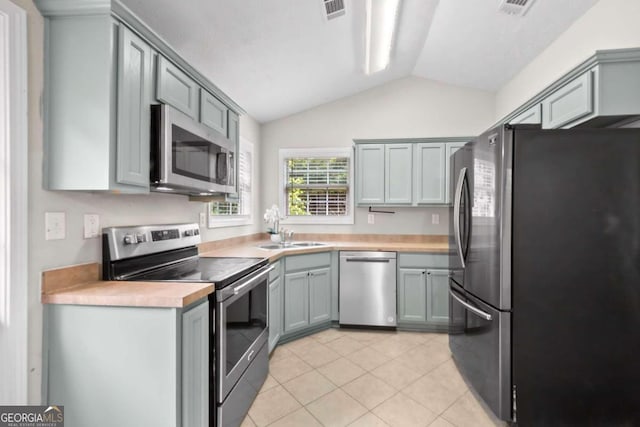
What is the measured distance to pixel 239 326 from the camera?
1779 mm

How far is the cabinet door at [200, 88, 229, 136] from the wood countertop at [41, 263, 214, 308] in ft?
3.61

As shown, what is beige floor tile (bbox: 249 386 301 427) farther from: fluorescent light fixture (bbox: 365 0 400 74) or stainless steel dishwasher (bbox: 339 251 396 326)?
fluorescent light fixture (bbox: 365 0 400 74)

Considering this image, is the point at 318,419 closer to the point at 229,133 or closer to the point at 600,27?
the point at 229,133

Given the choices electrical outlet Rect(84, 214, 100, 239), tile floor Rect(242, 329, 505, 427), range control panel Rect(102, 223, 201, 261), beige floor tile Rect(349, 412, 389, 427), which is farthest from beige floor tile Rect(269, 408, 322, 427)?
electrical outlet Rect(84, 214, 100, 239)

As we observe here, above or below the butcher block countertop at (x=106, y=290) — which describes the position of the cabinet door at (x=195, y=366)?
below

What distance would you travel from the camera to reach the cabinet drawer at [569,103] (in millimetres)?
1816

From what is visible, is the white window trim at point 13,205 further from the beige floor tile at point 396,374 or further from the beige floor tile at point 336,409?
the beige floor tile at point 396,374

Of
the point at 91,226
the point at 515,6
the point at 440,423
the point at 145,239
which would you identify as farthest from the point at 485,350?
the point at 515,6

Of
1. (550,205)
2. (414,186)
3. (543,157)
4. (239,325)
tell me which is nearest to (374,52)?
(414,186)

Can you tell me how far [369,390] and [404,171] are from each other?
2.34 meters

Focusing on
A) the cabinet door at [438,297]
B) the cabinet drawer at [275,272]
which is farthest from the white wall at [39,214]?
the cabinet door at [438,297]

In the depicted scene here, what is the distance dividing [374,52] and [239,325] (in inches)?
110

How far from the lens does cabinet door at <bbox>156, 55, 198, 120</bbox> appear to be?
154 centimetres

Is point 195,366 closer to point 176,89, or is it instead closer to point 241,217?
point 176,89
